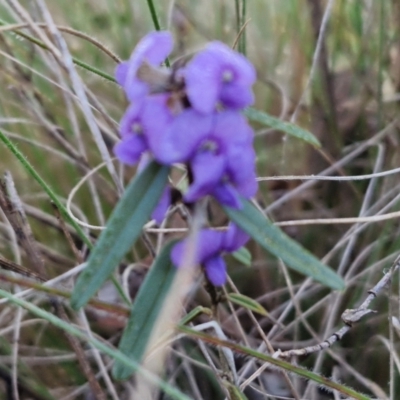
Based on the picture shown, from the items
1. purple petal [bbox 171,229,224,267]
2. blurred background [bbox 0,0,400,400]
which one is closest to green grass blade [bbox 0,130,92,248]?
blurred background [bbox 0,0,400,400]

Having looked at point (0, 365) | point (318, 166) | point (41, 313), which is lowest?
point (0, 365)

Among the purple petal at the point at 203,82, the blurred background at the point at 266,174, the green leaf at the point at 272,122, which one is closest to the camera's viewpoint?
the purple petal at the point at 203,82

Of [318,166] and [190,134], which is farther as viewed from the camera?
[318,166]

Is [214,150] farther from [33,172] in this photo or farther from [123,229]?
[33,172]

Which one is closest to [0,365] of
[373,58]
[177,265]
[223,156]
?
[177,265]

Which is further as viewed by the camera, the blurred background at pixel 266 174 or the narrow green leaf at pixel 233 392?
the blurred background at pixel 266 174

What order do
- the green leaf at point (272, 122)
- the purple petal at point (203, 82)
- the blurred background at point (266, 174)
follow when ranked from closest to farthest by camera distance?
the purple petal at point (203, 82)
the green leaf at point (272, 122)
the blurred background at point (266, 174)

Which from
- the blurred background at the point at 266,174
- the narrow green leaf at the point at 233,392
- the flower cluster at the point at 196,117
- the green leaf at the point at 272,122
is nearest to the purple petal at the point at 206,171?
the flower cluster at the point at 196,117

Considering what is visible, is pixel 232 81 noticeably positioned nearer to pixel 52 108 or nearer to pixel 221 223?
pixel 221 223

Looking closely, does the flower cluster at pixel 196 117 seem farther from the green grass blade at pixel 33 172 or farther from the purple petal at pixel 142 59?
the green grass blade at pixel 33 172
